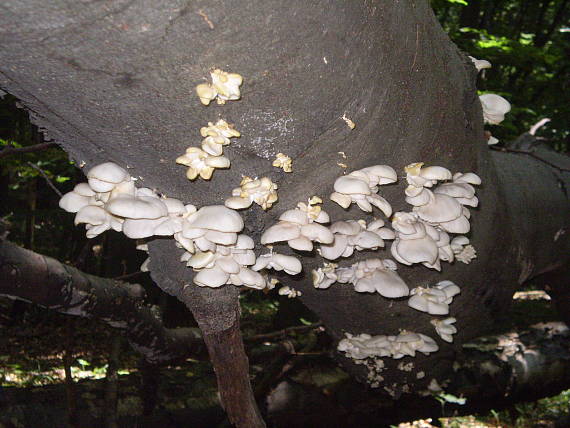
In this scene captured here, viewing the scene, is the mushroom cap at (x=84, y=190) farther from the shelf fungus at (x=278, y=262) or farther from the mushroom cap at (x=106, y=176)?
the shelf fungus at (x=278, y=262)

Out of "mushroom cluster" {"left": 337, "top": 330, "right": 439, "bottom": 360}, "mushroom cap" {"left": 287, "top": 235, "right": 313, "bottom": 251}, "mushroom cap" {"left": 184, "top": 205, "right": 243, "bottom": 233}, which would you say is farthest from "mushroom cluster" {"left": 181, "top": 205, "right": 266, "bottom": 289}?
"mushroom cluster" {"left": 337, "top": 330, "right": 439, "bottom": 360}

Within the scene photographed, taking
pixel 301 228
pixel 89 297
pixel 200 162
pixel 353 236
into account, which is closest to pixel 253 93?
pixel 200 162

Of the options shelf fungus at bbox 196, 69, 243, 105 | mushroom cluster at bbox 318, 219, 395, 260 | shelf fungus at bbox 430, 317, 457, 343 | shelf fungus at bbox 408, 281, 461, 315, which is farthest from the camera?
shelf fungus at bbox 430, 317, 457, 343

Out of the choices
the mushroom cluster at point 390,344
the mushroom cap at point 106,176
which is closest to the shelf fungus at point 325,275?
the mushroom cluster at point 390,344

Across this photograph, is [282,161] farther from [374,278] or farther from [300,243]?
[374,278]

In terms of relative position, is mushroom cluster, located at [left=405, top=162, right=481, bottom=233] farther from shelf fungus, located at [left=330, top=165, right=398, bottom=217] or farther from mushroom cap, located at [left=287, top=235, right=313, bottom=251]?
mushroom cap, located at [left=287, top=235, right=313, bottom=251]
